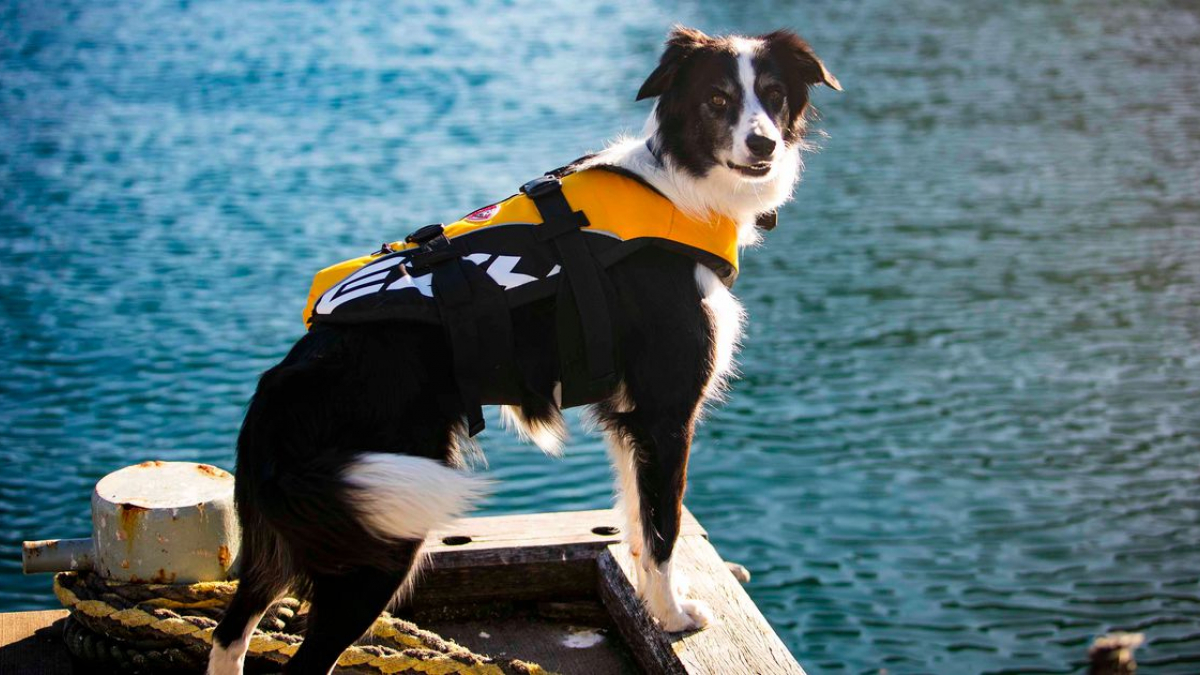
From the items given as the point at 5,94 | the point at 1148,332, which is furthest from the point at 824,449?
the point at 5,94

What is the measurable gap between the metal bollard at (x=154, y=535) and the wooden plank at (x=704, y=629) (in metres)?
1.13

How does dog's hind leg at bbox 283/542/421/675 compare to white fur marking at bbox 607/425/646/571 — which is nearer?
dog's hind leg at bbox 283/542/421/675

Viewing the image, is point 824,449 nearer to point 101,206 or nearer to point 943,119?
point 101,206

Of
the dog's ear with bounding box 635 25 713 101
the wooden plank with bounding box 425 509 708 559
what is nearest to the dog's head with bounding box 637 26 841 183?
the dog's ear with bounding box 635 25 713 101

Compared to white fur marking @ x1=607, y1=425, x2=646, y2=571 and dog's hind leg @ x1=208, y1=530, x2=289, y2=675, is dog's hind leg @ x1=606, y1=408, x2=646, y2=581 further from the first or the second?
dog's hind leg @ x1=208, y1=530, x2=289, y2=675

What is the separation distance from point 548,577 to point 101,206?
26.1ft

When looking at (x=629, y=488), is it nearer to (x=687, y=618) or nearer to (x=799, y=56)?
(x=687, y=618)

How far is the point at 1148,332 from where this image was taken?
8266 mm

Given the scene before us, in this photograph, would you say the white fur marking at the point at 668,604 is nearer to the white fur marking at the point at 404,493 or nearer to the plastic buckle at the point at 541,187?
the white fur marking at the point at 404,493

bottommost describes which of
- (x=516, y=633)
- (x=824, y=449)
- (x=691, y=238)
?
(x=824, y=449)

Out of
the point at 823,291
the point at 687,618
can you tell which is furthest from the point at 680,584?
the point at 823,291

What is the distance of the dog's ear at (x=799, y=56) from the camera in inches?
142

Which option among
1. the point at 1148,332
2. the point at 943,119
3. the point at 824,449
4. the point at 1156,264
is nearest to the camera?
the point at 824,449

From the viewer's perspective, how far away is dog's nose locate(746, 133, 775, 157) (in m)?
3.41
